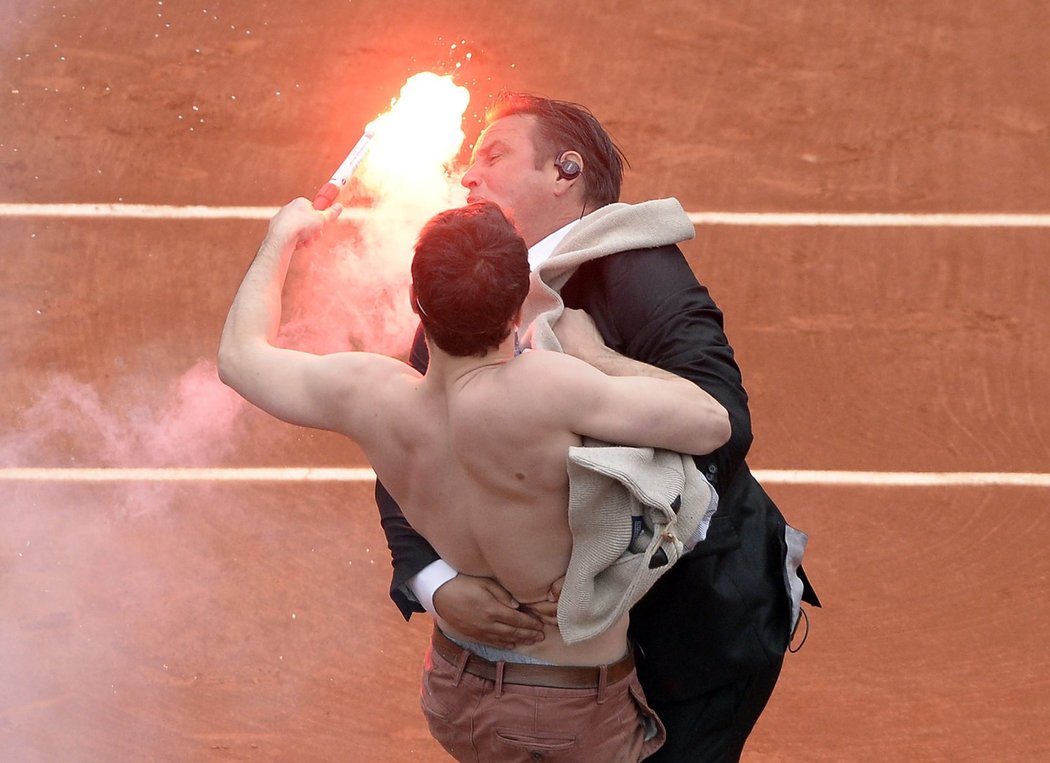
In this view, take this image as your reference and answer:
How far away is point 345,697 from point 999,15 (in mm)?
4416

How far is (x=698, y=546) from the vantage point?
2.80 meters

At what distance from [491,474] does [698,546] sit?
1.78 ft

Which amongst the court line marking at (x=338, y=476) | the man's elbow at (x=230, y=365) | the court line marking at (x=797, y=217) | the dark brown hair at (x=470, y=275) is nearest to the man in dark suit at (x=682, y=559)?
the dark brown hair at (x=470, y=275)

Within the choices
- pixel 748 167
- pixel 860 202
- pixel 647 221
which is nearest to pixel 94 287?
pixel 748 167

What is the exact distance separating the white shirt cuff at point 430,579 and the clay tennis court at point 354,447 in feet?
6.98

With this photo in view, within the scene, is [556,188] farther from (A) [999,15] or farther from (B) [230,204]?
(A) [999,15]

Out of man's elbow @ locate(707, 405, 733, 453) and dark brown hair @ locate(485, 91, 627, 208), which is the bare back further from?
dark brown hair @ locate(485, 91, 627, 208)

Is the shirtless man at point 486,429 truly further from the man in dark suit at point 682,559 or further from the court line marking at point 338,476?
the court line marking at point 338,476

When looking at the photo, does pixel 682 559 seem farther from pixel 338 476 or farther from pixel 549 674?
pixel 338 476

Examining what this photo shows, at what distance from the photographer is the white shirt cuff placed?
9.09 feet

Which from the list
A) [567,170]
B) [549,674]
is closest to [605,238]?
[567,170]

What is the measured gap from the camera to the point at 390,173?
4.09 meters

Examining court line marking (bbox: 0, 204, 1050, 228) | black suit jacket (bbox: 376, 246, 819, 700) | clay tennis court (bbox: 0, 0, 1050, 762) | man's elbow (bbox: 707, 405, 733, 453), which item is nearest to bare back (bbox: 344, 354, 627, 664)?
black suit jacket (bbox: 376, 246, 819, 700)

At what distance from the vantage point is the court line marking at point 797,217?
6.10 meters
